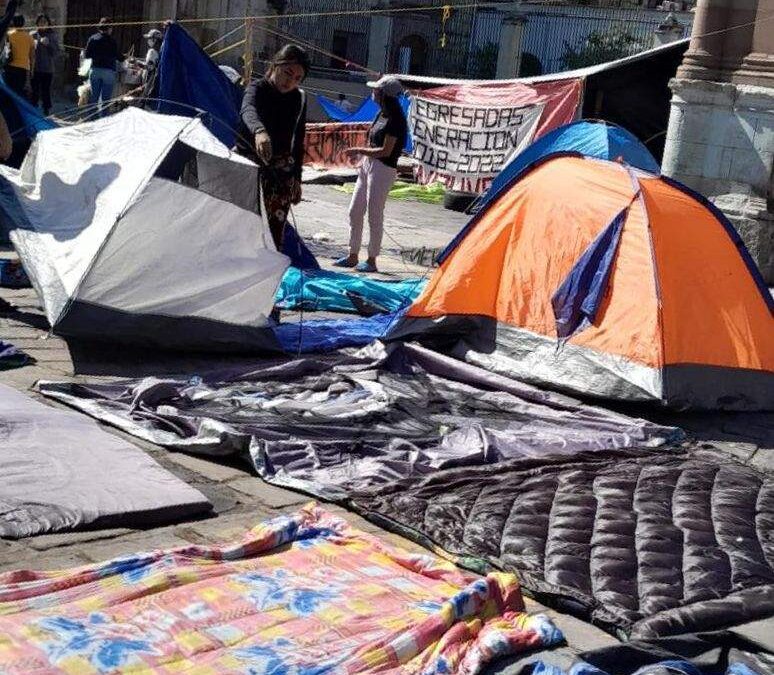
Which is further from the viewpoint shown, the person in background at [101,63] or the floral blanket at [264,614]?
the person in background at [101,63]

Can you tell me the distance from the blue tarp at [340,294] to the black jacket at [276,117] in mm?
881

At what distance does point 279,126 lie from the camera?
7.96 meters

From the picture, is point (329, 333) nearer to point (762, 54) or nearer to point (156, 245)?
point (156, 245)

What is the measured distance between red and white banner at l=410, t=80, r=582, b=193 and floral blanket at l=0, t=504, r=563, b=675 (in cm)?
1157

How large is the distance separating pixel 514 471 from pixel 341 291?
137 inches

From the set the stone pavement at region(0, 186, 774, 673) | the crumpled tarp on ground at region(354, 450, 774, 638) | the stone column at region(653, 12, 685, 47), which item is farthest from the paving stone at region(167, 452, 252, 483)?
the stone column at region(653, 12, 685, 47)

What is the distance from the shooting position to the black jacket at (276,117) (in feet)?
25.7

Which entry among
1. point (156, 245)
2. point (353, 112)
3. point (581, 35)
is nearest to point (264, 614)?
point (156, 245)

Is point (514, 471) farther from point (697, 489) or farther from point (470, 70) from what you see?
point (470, 70)

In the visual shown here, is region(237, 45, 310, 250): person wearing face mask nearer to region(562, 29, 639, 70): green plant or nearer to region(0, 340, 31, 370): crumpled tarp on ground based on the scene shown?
region(0, 340, 31, 370): crumpled tarp on ground

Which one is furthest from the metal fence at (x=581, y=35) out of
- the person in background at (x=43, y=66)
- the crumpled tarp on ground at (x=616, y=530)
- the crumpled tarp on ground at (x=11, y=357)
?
the crumpled tarp on ground at (x=616, y=530)

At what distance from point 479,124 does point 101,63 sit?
665 centimetres

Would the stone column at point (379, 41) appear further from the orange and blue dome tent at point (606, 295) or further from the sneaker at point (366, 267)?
the orange and blue dome tent at point (606, 295)

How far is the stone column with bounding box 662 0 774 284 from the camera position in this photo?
11.4 meters
